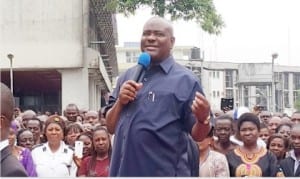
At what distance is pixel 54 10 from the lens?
62.3 ft

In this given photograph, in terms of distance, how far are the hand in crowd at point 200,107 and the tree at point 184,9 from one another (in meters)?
13.6

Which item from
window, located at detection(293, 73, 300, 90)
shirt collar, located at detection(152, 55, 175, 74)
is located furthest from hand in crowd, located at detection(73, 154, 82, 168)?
window, located at detection(293, 73, 300, 90)

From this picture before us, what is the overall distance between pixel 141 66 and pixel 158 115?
Answer: 27 cm

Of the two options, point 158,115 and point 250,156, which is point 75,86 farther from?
point 158,115

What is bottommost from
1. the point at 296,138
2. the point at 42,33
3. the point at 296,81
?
the point at 296,138

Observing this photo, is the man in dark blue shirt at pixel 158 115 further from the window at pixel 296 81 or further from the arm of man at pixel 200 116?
the window at pixel 296 81

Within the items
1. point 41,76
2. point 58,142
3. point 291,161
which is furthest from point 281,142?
point 41,76

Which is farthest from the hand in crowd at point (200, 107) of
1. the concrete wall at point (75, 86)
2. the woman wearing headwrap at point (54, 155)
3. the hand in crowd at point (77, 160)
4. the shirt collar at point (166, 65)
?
the concrete wall at point (75, 86)

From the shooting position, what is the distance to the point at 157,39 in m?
3.49

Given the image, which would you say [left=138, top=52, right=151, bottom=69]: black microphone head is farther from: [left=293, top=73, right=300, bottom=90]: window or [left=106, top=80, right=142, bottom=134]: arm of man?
[left=293, top=73, right=300, bottom=90]: window

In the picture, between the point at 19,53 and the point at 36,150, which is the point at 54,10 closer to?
the point at 19,53

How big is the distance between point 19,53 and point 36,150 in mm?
13302

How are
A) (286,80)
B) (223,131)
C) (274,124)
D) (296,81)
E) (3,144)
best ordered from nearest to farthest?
(3,144) < (223,131) < (274,124) < (286,80) < (296,81)

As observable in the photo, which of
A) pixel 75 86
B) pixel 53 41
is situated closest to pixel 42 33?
pixel 53 41
